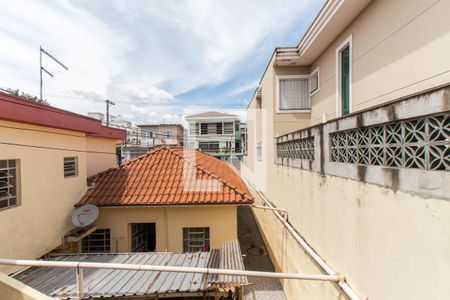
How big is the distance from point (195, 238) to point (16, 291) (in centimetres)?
475

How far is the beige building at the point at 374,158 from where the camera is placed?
6.25 ft

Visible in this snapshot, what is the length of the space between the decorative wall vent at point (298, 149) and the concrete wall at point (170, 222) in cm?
259

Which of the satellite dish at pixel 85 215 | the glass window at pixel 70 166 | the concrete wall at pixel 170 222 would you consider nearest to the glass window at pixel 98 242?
the concrete wall at pixel 170 222

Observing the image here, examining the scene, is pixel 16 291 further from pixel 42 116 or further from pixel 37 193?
pixel 42 116

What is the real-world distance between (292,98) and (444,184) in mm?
6615

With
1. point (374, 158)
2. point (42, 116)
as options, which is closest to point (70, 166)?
point (42, 116)

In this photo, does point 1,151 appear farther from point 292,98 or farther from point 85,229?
point 292,98

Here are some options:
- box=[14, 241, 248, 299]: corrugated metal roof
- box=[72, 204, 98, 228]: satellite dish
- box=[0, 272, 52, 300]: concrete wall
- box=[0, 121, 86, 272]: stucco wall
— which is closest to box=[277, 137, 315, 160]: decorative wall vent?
box=[14, 241, 248, 299]: corrugated metal roof

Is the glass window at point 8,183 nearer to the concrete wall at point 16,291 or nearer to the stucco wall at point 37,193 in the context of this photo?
the stucco wall at point 37,193

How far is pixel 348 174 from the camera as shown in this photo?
10.3 ft

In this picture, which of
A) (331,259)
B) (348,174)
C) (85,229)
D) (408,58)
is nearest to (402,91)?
(408,58)

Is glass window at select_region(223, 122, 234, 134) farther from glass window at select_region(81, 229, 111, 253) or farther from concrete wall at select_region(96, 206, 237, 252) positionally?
glass window at select_region(81, 229, 111, 253)

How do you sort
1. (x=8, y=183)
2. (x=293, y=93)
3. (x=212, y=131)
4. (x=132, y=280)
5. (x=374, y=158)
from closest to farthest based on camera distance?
(x=374, y=158) → (x=132, y=280) → (x=8, y=183) → (x=293, y=93) → (x=212, y=131)

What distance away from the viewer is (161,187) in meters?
8.16
